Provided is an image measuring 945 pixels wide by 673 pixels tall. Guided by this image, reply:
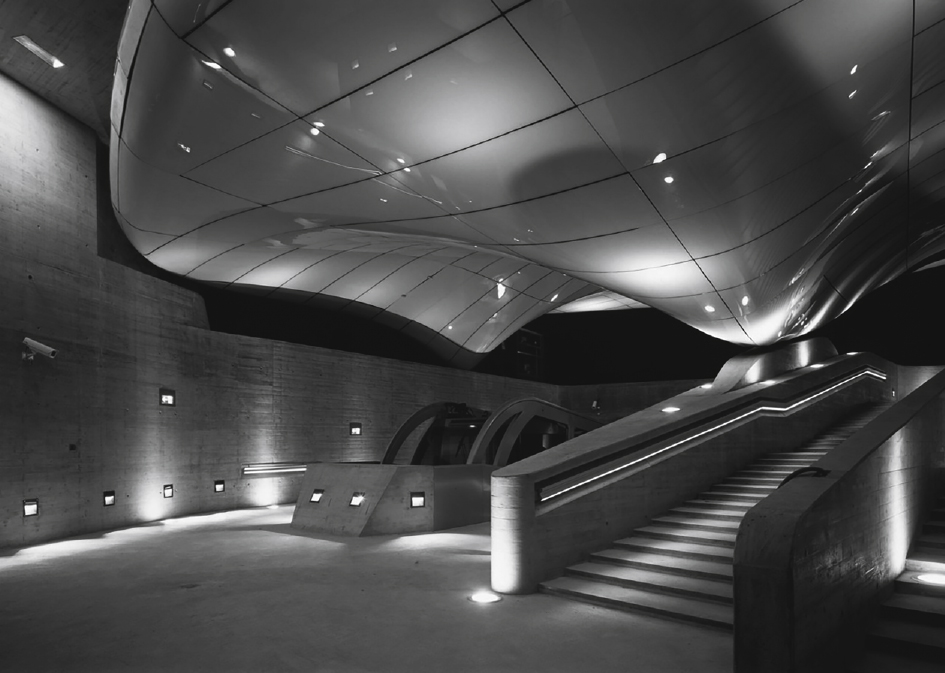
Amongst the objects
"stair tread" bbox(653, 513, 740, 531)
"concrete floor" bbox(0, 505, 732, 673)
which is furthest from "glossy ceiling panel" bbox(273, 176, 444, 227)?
"stair tread" bbox(653, 513, 740, 531)

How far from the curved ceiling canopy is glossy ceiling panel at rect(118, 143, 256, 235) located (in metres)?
0.05

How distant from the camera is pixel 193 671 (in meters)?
4.91

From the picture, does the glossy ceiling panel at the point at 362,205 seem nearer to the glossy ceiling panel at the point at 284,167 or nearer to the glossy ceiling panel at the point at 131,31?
the glossy ceiling panel at the point at 284,167

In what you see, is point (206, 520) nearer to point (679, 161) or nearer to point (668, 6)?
point (679, 161)

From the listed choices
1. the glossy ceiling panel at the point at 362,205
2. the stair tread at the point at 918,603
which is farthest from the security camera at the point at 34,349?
the stair tread at the point at 918,603

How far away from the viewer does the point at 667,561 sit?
7.37 meters

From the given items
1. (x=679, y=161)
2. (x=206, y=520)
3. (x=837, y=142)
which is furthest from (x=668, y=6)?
(x=206, y=520)

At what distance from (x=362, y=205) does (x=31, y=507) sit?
7763mm

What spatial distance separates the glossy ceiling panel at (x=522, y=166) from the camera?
26.0 ft

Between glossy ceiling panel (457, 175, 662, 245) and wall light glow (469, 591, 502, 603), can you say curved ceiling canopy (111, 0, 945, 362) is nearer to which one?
glossy ceiling panel (457, 175, 662, 245)

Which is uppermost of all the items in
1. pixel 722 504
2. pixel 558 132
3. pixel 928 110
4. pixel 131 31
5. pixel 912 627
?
pixel 131 31

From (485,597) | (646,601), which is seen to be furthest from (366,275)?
(646,601)

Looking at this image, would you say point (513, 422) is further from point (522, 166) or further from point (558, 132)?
point (558, 132)

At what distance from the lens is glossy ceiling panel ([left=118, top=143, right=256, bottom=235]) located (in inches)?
420
